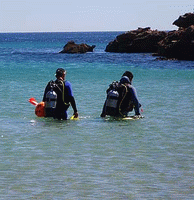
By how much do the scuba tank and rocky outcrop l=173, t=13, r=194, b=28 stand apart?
245 feet

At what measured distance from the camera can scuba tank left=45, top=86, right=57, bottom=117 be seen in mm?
15375

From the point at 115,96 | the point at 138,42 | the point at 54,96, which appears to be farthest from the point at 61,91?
the point at 138,42

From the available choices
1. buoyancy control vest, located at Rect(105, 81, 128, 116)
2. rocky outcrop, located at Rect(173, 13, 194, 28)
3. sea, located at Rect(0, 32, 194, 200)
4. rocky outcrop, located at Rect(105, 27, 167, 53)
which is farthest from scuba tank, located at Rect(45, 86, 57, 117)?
rocky outcrop, located at Rect(105, 27, 167, 53)

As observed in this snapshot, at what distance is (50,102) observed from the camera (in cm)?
1552

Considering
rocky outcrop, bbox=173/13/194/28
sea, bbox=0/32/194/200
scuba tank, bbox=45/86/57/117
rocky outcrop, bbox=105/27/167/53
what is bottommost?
rocky outcrop, bbox=105/27/167/53

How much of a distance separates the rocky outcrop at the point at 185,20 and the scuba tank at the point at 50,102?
2944 inches

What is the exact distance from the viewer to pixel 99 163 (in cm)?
1155

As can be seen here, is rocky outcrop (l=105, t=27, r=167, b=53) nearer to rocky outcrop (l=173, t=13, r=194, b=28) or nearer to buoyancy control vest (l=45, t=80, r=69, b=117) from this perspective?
rocky outcrop (l=173, t=13, r=194, b=28)

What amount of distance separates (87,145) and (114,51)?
8601 cm

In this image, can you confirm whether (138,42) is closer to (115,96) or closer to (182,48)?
(182,48)

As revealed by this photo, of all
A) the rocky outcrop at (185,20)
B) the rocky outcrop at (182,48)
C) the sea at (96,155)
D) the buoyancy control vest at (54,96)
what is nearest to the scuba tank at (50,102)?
the buoyancy control vest at (54,96)

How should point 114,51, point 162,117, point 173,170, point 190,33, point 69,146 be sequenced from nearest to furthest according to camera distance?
point 173,170
point 69,146
point 162,117
point 190,33
point 114,51

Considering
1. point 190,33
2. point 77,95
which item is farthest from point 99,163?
point 190,33

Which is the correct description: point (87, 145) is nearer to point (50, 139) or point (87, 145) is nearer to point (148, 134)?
point (50, 139)
